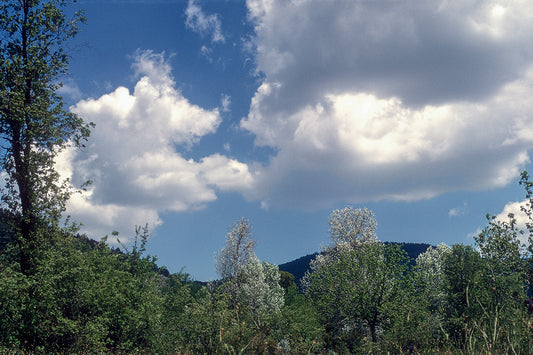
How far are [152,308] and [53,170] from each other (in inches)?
367

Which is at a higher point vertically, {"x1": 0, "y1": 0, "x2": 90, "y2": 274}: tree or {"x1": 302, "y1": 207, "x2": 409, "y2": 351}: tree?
{"x1": 0, "y1": 0, "x2": 90, "y2": 274}: tree

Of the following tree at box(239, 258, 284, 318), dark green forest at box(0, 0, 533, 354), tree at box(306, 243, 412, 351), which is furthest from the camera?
tree at box(239, 258, 284, 318)

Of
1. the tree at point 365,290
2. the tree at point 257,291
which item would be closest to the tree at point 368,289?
the tree at point 365,290

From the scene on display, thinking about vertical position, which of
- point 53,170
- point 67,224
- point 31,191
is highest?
point 53,170

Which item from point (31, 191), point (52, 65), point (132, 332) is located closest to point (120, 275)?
point (132, 332)

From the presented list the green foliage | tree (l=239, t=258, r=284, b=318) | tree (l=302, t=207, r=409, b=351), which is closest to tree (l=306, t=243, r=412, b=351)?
tree (l=302, t=207, r=409, b=351)

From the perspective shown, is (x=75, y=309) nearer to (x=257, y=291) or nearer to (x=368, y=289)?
(x=368, y=289)

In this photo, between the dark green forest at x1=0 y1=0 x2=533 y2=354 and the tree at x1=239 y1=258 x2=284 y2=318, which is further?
the tree at x1=239 y1=258 x2=284 y2=318

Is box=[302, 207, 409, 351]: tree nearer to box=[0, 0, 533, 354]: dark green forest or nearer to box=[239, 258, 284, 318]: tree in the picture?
box=[0, 0, 533, 354]: dark green forest

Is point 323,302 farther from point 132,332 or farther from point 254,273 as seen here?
point 254,273

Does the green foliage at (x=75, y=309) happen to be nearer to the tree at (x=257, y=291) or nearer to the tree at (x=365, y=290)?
the tree at (x=365, y=290)

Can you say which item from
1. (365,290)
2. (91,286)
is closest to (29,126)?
(91,286)

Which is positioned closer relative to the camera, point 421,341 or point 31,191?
point 421,341

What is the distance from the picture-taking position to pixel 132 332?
1758 cm
